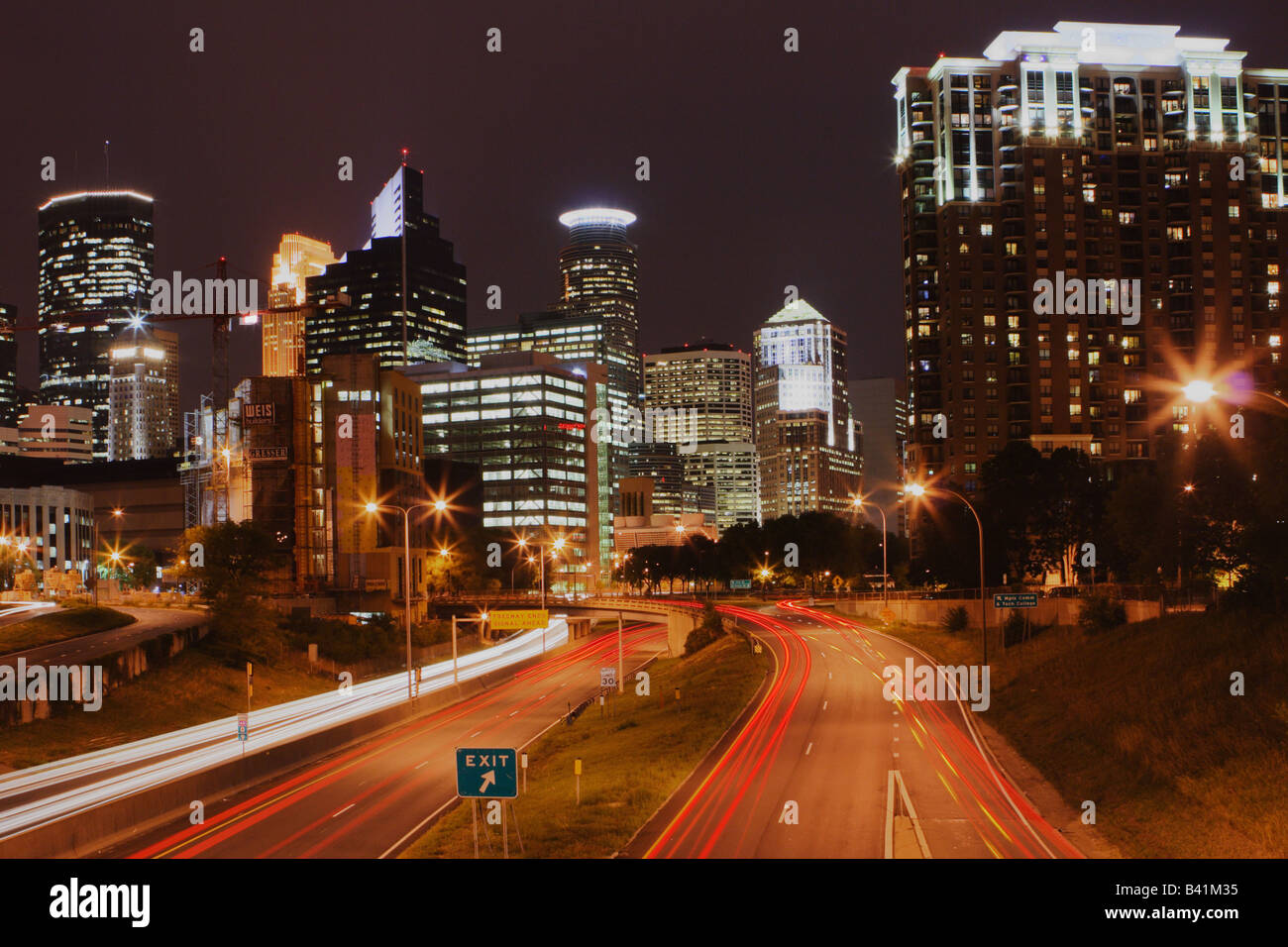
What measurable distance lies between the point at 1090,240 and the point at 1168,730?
142m

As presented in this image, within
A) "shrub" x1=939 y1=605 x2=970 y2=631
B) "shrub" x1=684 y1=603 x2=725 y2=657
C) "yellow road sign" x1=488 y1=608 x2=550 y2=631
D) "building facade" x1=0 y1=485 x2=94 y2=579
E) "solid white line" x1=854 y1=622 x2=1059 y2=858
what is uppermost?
"building facade" x1=0 y1=485 x2=94 y2=579

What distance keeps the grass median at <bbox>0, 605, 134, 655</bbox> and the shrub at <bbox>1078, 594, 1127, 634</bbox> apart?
2132 inches

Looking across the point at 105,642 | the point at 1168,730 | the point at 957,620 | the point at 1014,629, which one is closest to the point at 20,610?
the point at 105,642

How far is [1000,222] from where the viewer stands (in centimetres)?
15838

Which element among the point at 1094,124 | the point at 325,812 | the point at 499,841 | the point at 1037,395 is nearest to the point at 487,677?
the point at 325,812

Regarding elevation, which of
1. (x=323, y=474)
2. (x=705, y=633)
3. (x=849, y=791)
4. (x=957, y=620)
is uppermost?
(x=323, y=474)

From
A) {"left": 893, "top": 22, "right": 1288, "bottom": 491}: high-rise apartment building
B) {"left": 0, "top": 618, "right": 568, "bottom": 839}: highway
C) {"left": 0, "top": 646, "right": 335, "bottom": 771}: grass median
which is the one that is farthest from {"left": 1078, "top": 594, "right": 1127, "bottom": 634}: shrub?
{"left": 893, "top": 22, "right": 1288, "bottom": 491}: high-rise apartment building

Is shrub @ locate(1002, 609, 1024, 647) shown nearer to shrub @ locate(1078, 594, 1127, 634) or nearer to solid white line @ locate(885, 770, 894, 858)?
shrub @ locate(1078, 594, 1127, 634)

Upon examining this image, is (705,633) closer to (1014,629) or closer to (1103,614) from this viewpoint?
(1014,629)

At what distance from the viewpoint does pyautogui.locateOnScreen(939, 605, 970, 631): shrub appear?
74.6 meters

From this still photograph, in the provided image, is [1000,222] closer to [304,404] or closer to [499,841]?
[304,404]

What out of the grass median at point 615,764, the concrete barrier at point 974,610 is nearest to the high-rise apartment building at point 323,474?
the concrete barrier at point 974,610

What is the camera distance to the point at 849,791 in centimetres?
3306
